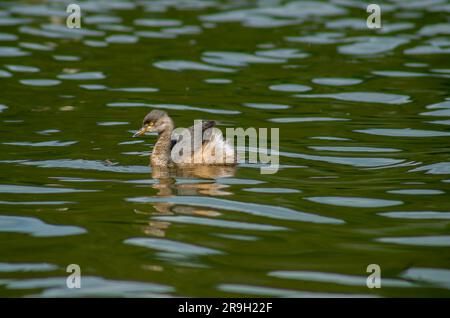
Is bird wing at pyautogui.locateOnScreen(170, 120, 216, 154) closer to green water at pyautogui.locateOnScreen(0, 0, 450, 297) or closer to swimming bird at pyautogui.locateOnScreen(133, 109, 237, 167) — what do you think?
swimming bird at pyautogui.locateOnScreen(133, 109, 237, 167)

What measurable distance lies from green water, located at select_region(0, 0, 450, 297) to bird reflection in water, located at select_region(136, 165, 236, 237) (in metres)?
0.03

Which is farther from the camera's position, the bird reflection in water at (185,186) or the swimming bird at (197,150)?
the swimming bird at (197,150)

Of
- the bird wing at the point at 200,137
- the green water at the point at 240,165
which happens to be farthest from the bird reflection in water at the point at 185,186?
the bird wing at the point at 200,137

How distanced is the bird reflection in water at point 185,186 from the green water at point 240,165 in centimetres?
3

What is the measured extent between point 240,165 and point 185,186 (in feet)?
3.74

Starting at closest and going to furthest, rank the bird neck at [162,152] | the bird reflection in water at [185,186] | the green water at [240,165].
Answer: the green water at [240,165] → the bird reflection in water at [185,186] → the bird neck at [162,152]

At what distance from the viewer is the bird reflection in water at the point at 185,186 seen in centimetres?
806

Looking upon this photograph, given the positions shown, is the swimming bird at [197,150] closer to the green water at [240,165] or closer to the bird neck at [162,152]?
the bird neck at [162,152]

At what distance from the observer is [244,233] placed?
761 centimetres

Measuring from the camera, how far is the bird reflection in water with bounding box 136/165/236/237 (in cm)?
806

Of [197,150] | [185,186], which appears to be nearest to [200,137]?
[197,150]

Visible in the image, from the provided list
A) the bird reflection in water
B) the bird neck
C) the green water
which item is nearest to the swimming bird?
the bird neck

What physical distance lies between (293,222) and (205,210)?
824mm

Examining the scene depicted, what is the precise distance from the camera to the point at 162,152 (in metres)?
9.97
